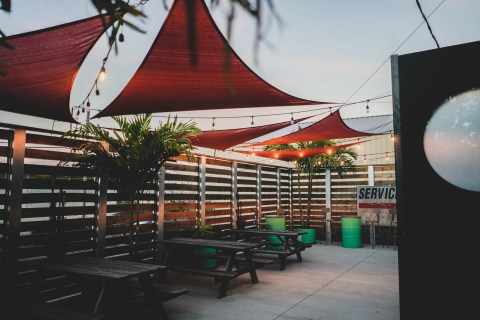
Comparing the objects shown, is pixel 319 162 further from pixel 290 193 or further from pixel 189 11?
pixel 189 11

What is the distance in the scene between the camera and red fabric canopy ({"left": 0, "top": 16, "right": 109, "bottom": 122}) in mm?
2688

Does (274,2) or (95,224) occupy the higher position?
(274,2)

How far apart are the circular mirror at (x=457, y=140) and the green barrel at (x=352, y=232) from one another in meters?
7.36

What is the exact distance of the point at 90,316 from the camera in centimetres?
262

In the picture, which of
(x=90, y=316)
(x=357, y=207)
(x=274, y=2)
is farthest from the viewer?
(x=357, y=207)

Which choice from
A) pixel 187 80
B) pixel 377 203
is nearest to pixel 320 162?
pixel 377 203

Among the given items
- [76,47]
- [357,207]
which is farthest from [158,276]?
[357,207]

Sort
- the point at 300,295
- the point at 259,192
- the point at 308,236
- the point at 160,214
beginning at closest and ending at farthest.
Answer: the point at 300,295, the point at 160,214, the point at 259,192, the point at 308,236

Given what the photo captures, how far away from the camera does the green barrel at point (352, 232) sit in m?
8.91

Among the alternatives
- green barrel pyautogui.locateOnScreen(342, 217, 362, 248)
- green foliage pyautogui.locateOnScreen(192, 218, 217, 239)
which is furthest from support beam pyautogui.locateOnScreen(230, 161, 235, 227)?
green barrel pyautogui.locateOnScreen(342, 217, 362, 248)

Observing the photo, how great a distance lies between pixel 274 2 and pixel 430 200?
1.77 meters

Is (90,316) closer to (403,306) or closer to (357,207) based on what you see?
(403,306)

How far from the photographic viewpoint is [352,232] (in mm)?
8930

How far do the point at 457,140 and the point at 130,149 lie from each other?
12.7 feet
